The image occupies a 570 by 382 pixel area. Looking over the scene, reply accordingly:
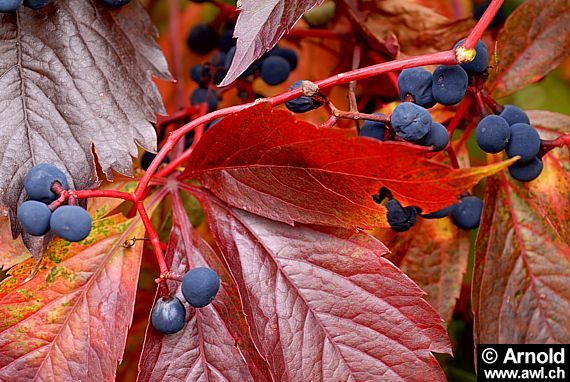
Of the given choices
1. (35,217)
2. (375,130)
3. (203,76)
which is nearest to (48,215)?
(35,217)

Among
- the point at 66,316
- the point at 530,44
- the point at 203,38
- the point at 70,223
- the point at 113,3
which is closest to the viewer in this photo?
the point at 70,223

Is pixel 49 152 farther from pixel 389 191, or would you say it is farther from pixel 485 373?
pixel 485 373

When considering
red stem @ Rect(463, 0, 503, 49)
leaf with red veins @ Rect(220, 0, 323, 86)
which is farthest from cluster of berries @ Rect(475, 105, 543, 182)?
leaf with red veins @ Rect(220, 0, 323, 86)

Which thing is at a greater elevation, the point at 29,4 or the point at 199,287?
the point at 29,4

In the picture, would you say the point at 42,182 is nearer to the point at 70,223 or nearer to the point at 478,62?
the point at 70,223

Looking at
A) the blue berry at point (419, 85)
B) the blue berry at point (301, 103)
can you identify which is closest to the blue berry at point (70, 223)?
the blue berry at point (301, 103)

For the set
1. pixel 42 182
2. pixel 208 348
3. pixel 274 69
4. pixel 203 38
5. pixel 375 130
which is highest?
pixel 203 38

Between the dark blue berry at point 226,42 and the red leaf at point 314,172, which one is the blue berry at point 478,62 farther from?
the dark blue berry at point 226,42
